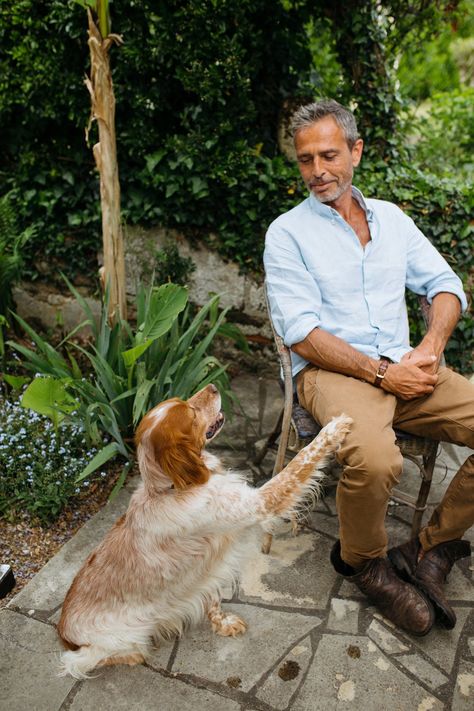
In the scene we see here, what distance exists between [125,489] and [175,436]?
1.47 meters

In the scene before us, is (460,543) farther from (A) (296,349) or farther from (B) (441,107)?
(B) (441,107)

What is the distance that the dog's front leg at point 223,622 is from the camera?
2354mm

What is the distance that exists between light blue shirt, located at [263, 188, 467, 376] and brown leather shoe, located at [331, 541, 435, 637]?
96 cm

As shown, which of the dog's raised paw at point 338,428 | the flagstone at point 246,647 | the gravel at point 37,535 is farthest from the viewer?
the gravel at point 37,535

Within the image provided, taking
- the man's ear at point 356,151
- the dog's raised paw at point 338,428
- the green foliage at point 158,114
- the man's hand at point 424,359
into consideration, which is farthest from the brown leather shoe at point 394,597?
the green foliage at point 158,114

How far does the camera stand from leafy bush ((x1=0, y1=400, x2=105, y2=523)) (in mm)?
2949

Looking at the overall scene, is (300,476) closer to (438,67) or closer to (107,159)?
(107,159)

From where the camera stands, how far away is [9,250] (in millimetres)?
4520

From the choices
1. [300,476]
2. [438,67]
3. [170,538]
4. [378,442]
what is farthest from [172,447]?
[438,67]

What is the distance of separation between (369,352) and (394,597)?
1.09 m

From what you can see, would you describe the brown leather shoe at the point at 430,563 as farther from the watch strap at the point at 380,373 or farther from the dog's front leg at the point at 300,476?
the watch strap at the point at 380,373

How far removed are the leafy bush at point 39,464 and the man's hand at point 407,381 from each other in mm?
1668

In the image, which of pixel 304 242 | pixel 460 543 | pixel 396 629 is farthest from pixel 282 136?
pixel 396 629

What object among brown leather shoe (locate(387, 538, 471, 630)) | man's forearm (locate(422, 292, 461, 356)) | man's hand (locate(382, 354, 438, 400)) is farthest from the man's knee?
man's forearm (locate(422, 292, 461, 356))
